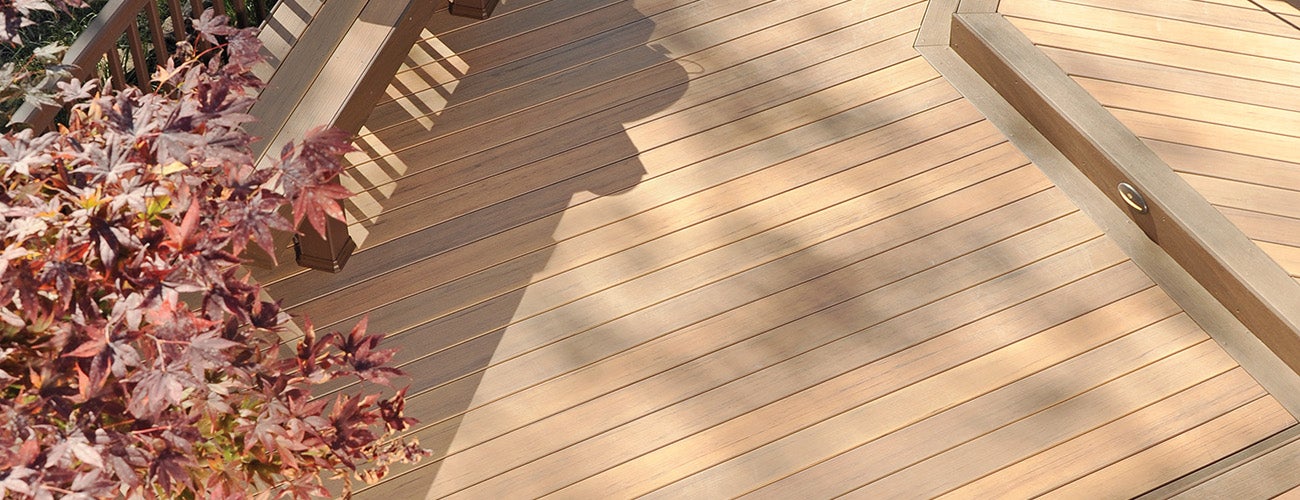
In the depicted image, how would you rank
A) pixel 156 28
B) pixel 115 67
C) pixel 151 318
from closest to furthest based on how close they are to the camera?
pixel 151 318, pixel 115 67, pixel 156 28

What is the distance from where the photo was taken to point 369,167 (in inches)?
131

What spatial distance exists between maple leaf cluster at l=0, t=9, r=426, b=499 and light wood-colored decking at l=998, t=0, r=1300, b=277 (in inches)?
84.3

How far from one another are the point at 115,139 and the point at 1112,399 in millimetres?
2175

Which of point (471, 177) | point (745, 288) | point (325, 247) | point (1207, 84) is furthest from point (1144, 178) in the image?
point (325, 247)

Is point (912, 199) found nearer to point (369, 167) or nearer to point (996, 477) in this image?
point (996, 477)

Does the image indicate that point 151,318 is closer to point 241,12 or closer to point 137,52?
point 137,52

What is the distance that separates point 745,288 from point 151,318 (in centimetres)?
153

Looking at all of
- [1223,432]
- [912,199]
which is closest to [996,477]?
[1223,432]

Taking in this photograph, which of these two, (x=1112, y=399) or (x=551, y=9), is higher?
(x=551, y=9)

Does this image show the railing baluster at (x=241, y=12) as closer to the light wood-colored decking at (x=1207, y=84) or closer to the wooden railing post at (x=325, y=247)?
the wooden railing post at (x=325, y=247)

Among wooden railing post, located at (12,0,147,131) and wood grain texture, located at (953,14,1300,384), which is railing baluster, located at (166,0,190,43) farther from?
wood grain texture, located at (953,14,1300,384)

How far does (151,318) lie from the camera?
1.87 m

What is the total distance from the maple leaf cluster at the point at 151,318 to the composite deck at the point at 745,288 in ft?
1.99

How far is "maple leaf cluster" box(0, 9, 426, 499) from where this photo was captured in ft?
5.96
